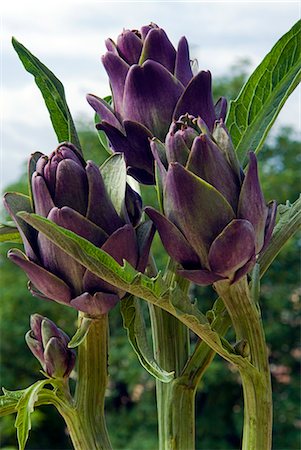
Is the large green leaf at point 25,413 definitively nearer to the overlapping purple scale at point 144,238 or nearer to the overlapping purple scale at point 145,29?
the overlapping purple scale at point 144,238

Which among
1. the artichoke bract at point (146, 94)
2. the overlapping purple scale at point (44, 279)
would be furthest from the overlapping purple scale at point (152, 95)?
the overlapping purple scale at point (44, 279)

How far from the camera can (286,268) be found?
541 centimetres

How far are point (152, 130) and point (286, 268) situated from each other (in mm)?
5095

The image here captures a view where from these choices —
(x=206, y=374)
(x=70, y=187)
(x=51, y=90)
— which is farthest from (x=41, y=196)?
(x=206, y=374)

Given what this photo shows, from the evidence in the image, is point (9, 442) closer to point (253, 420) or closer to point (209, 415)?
point (209, 415)

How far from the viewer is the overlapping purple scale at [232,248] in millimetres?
362

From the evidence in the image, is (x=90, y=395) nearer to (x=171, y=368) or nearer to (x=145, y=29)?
(x=171, y=368)

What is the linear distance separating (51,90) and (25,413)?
0.20 m

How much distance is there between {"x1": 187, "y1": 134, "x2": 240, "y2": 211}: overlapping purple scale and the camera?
1.19ft

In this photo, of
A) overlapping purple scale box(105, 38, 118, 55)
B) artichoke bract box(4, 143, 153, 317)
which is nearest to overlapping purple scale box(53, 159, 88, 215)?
artichoke bract box(4, 143, 153, 317)

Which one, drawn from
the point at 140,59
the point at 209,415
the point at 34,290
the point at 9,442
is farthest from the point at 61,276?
the point at 209,415

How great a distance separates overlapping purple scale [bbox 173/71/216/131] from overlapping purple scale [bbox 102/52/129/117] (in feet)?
0.12

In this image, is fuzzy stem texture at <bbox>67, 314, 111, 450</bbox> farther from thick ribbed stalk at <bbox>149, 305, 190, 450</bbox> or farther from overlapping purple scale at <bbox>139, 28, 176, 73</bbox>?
overlapping purple scale at <bbox>139, 28, 176, 73</bbox>

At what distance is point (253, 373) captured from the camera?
→ 0.42m
